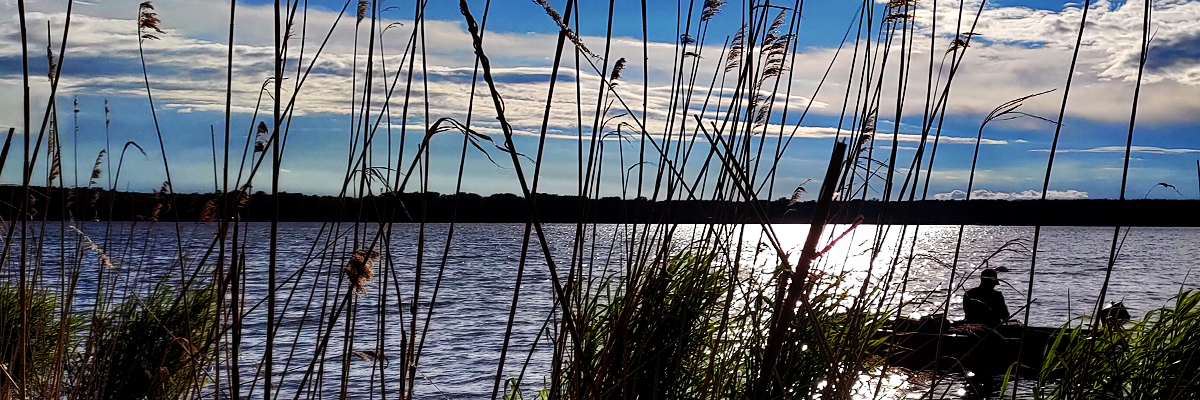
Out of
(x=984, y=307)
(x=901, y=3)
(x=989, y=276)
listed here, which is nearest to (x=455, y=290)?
(x=984, y=307)

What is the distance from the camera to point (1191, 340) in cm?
224

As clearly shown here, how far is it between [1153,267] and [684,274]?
4659 cm

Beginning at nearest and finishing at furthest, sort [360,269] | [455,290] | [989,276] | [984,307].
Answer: [360,269] < [989,276] < [984,307] < [455,290]

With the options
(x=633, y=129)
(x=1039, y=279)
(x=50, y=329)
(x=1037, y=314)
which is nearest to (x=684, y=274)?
(x=633, y=129)

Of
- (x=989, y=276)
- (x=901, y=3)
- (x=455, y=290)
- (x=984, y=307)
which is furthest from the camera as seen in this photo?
(x=455, y=290)

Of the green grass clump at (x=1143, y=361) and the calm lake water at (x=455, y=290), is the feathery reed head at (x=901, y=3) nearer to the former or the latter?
the calm lake water at (x=455, y=290)

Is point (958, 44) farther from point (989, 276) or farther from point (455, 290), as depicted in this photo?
point (455, 290)

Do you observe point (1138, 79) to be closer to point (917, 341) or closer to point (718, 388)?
→ point (718, 388)

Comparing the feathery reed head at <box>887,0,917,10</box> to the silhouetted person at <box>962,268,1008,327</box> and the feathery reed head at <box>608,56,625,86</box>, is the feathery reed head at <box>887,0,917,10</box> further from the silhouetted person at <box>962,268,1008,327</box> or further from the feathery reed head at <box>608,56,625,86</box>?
the silhouetted person at <box>962,268,1008,327</box>

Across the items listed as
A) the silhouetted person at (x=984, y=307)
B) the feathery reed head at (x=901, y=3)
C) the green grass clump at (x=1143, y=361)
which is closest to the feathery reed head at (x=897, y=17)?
the feathery reed head at (x=901, y=3)

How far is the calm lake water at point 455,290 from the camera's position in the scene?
1806 millimetres

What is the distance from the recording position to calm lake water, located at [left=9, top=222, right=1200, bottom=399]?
5.93 feet

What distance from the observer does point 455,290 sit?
28.8 metres

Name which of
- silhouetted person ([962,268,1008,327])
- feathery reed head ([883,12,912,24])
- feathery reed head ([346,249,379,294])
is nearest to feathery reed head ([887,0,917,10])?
feathery reed head ([883,12,912,24])
